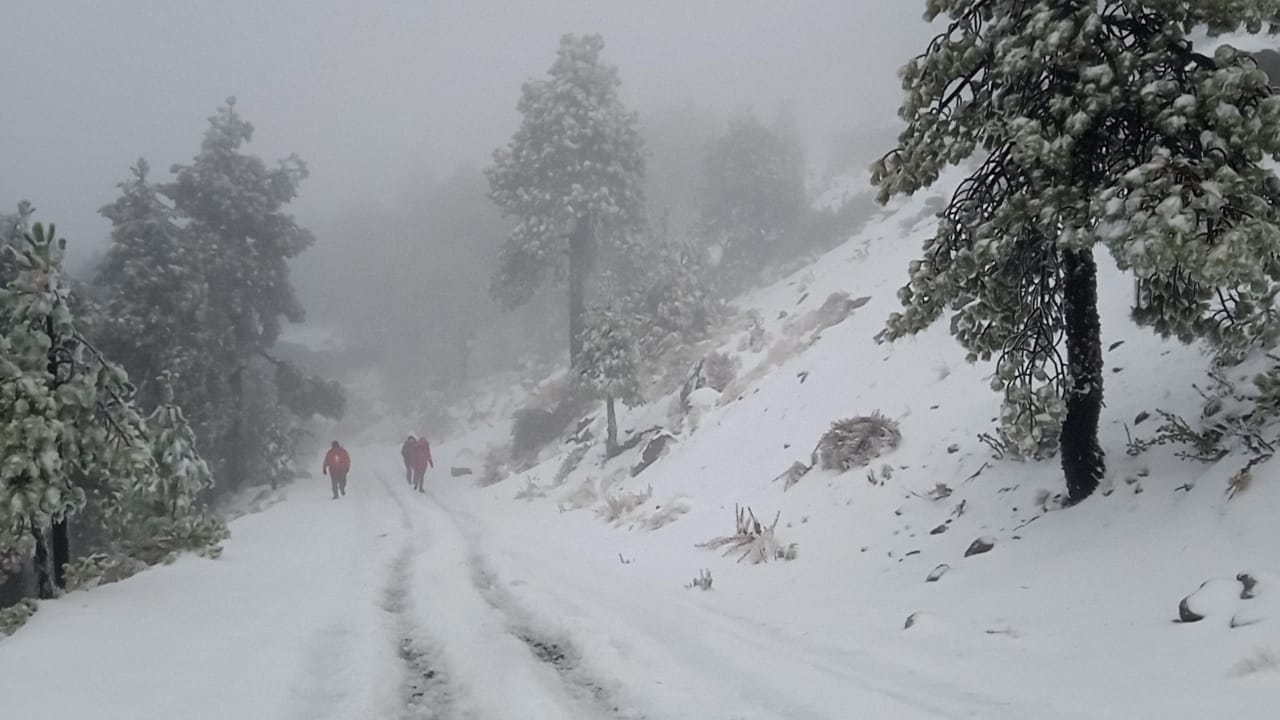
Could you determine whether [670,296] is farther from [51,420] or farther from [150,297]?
[51,420]

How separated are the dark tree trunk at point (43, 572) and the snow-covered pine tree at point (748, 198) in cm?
3688

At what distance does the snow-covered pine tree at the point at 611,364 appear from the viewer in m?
21.5

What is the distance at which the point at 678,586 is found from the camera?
28.4ft

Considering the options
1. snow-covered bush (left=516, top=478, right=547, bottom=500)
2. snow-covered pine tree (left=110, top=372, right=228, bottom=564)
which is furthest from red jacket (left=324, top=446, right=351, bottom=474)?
snow-covered pine tree (left=110, top=372, right=228, bottom=564)

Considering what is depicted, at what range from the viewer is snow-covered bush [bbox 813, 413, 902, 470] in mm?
10914

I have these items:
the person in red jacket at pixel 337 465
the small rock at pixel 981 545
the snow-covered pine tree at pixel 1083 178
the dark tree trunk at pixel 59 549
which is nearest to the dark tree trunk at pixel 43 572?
the dark tree trunk at pixel 59 549

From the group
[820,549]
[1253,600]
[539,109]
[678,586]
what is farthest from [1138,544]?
[539,109]

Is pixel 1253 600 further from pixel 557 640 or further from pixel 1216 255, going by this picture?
pixel 557 640

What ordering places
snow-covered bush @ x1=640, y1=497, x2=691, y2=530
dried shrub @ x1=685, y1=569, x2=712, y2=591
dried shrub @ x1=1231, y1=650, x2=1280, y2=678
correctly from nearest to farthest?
dried shrub @ x1=1231, y1=650, x2=1280, y2=678, dried shrub @ x1=685, y1=569, x2=712, y2=591, snow-covered bush @ x1=640, y1=497, x2=691, y2=530

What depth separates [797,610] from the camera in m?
7.03

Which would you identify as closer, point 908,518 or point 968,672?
point 968,672

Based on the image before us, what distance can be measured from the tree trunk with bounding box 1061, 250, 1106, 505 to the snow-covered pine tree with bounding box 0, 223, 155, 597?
9779 mm

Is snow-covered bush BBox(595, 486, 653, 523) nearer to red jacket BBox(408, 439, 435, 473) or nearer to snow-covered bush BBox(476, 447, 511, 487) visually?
red jacket BBox(408, 439, 435, 473)

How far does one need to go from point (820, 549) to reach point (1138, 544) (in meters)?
3.95
